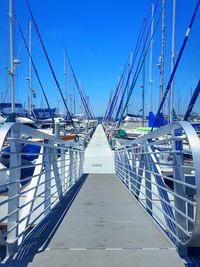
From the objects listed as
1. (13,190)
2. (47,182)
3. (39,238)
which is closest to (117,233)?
(39,238)

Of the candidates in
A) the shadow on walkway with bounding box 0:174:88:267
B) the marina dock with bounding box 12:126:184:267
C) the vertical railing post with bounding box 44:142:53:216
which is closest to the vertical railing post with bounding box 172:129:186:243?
the marina dock with bounding box 12:126:184:267

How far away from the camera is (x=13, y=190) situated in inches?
150

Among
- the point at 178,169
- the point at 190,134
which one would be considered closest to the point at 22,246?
the point at 178,169

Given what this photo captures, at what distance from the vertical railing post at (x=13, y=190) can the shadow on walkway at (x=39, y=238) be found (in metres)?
0.15

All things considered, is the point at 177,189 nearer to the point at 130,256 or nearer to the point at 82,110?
the point at 130,256

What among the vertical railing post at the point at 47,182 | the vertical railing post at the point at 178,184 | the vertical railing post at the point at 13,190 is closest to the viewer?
the vertical railing post at the point at 13,190

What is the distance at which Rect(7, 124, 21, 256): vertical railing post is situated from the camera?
12.0 ft

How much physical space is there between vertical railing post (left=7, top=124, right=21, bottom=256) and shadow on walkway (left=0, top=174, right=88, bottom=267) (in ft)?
0.48

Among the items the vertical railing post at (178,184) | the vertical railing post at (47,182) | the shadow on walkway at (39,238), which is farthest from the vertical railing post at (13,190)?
the vertical railing post at (47,182)

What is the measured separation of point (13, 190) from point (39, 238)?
0.78 m

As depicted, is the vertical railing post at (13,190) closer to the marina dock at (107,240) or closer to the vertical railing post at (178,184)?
the marina dock at (107,240)

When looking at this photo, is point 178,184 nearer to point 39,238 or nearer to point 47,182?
point 39,238

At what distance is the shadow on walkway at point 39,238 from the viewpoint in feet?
11.6

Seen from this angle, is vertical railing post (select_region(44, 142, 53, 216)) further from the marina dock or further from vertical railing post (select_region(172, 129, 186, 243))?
vertical railing post (select_region(172, 129, 186, 243))
